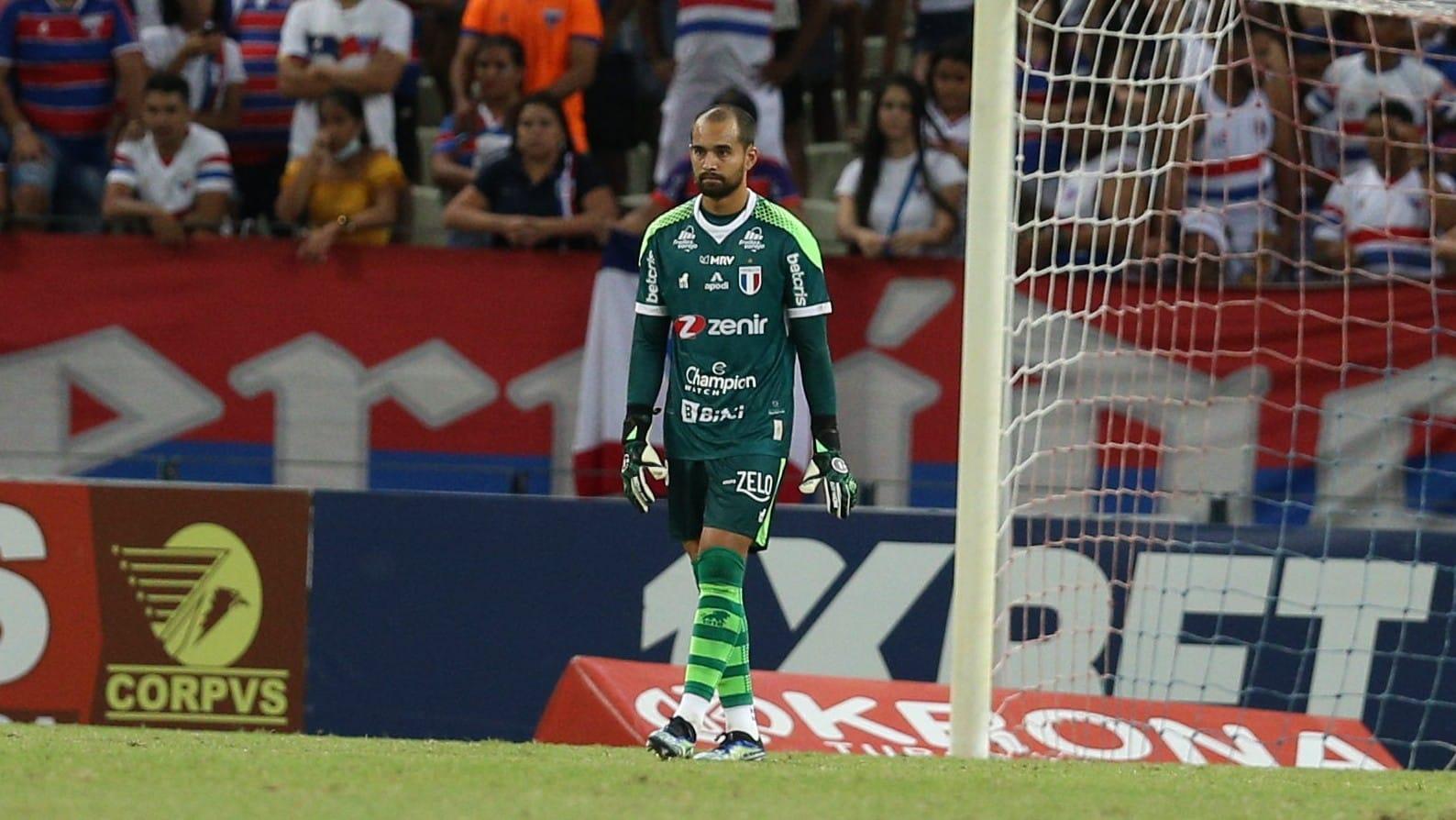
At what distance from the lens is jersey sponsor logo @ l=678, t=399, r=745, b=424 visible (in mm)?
6840

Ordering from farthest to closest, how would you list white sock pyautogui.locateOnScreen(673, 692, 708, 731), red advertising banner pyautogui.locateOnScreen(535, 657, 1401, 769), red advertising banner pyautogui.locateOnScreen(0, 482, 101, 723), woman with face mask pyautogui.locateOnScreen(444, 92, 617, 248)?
woman with face mask pyautogui.locateOnScreen(444, 92, 617, 248) → red advertising banner pyautogui.locateOnScreen(0, 482, 101, 723) → red advertising banner pyautogui.locateOnScreen(535, 657, 1401, 769) → white sock pyautogui.locateOnScreen(673, 692, 708, 731)

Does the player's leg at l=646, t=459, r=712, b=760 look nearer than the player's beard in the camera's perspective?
Yes

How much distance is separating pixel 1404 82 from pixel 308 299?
5.72 m

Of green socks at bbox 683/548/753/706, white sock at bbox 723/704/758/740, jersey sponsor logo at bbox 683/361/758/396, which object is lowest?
white sock at bbox 723/704/758/740

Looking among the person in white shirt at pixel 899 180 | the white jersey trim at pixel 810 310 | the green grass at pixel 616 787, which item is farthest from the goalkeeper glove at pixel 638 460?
the person in white shirt at pixel 899 180

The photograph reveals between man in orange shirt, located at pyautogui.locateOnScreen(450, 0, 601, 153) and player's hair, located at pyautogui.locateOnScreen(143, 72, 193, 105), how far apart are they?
148cm

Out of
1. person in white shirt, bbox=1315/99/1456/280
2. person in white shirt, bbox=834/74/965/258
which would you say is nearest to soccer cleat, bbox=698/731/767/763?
person in white shirt, bbox=834/74/965/258

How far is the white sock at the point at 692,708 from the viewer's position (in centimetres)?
673

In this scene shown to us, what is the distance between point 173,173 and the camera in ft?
37.7

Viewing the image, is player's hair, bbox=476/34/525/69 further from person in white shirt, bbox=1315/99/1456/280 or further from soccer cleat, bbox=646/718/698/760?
soccer cleat, bbox=646/718/698/760

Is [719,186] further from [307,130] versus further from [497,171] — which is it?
[307,130]

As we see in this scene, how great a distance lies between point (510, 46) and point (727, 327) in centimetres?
518

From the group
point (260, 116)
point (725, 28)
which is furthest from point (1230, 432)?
point (260, 116)

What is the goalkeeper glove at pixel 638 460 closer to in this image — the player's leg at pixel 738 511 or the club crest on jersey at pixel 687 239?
the player's leg at pixel 738 511
